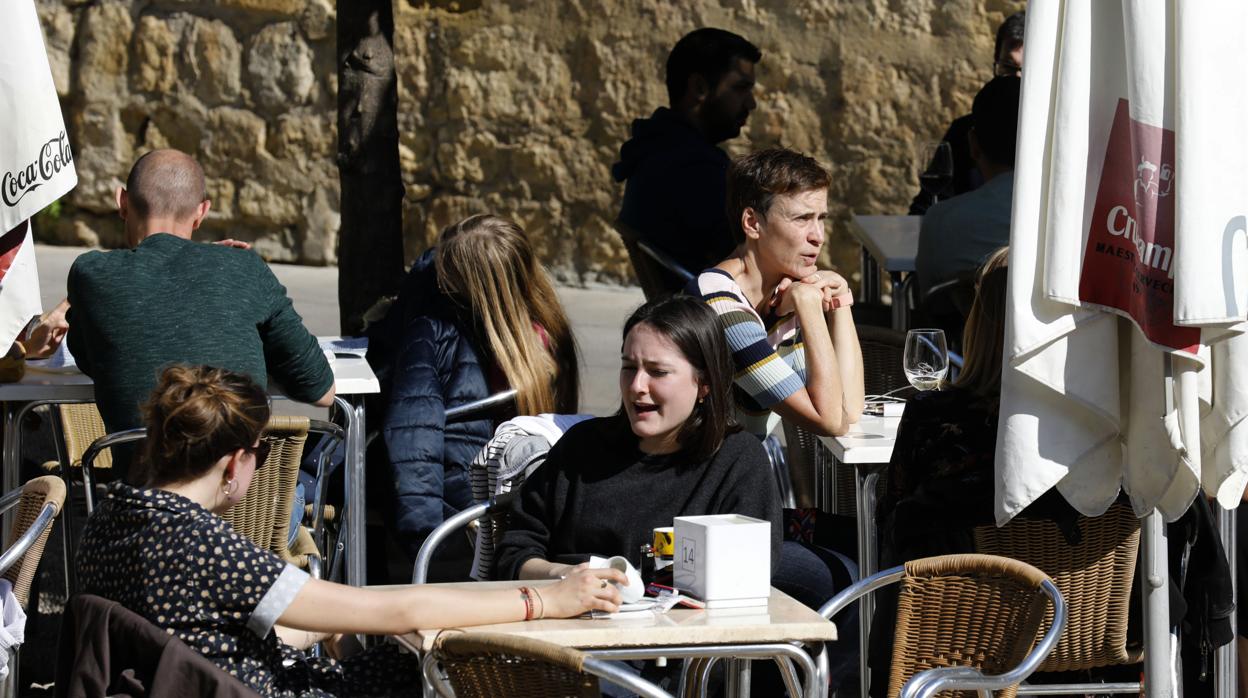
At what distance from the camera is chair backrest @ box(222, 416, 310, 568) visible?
3947 mm

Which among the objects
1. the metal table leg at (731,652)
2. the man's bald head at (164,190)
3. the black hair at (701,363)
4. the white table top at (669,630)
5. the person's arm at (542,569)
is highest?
the man's bald head at (164,190)

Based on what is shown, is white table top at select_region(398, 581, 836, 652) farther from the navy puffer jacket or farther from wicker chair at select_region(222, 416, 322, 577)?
the navy puffer jacket

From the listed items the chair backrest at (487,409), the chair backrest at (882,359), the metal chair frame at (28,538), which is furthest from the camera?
the chair backrest at (882,359)

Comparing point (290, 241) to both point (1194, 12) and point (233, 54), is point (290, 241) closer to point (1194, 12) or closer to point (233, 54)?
→ point (233, 54)

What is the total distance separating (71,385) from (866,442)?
7.05 ft

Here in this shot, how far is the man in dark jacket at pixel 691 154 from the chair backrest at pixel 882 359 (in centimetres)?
92

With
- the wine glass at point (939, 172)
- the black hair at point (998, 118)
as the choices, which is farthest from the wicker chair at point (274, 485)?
the wine glass at point (939, 172)

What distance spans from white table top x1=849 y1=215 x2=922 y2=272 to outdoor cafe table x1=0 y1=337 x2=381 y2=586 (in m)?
2.35

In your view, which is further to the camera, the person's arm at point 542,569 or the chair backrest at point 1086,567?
the chair backrest at point 1086,567

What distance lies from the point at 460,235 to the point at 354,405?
59 cm

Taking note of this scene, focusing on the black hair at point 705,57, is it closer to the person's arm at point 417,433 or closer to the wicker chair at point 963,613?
the person's arm at point 417,433

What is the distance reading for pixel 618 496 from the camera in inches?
130

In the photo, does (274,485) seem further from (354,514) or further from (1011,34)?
(1011,34)

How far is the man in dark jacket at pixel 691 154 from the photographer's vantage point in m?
5.99
